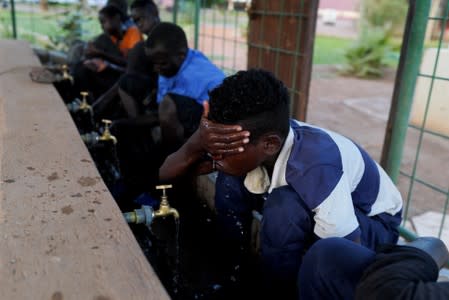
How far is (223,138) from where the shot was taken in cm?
140

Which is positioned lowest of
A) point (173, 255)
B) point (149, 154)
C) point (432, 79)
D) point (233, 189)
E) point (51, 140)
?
point (173, 255)

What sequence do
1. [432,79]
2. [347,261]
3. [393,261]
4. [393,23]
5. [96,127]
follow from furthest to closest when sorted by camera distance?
[393,23], [96,127], [432,79], [347,261], [393,261]

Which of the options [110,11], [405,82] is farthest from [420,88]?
[110,11]

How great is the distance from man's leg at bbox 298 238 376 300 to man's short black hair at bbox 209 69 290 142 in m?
0.40

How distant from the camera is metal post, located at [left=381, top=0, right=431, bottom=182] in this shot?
2.10 metres

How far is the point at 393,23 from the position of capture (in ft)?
40.7

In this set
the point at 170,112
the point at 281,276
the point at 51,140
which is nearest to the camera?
the point at 281,276

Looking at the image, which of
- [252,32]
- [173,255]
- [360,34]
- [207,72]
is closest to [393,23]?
[360,34]

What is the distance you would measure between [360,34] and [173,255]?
10.1 metres

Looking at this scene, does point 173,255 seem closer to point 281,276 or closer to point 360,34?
point 281,276

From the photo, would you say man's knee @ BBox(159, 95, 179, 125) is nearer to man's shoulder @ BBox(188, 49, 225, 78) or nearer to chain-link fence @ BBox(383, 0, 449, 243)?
man's shoulder @ BBox(188, 49, 225, 78)

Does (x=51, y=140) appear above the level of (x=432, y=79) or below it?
below

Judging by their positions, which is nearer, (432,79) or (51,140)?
(51,140)

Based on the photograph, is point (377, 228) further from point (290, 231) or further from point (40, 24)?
point (40, 24)
